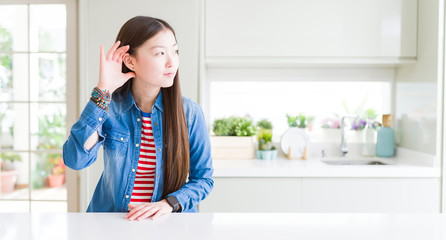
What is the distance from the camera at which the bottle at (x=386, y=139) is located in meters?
2.68

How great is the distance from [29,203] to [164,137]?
Answer: 5.84 ft

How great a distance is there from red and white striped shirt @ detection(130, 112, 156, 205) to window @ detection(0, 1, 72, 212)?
1.49m

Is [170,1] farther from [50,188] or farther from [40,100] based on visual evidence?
[50,188]

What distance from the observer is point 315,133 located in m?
2.91

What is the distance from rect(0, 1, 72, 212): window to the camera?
2.54 meters

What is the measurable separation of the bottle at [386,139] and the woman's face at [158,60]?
6.54ft

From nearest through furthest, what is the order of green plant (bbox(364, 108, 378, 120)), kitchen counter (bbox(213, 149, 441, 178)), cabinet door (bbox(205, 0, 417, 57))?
kitchen counter (bbox(213, 149, 441, 178)) < cabinet door (bbox(205, 0, 417, 57)) < green plant (bbox(364, 108, 378, 120))

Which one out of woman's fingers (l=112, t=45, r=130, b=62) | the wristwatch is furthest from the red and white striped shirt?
woman's fingers (l=112, t=45, r=130, b=62)

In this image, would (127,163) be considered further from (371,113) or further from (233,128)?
(371,113)

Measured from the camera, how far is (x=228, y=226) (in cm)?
99

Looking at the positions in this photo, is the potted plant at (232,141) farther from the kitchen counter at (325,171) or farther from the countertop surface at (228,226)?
the countertop surface at (228,226)

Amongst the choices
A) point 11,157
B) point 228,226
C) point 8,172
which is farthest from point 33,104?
point 228,226

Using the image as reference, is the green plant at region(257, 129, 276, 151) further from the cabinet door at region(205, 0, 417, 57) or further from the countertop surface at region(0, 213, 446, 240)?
the countertop surface at region(0, 213, 446, 240)

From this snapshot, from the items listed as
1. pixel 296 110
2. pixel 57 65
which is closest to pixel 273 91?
pixel 296 110
